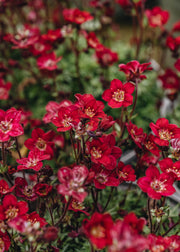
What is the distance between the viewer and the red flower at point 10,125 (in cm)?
66

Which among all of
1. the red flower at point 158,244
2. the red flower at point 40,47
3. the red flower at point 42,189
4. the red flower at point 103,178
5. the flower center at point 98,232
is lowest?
the red flower at point 158,244

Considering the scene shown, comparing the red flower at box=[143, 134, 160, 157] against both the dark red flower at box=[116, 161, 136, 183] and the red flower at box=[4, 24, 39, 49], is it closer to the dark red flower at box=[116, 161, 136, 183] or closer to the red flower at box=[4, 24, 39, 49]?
the dark red flower at box=[116, 161, 136, 183]

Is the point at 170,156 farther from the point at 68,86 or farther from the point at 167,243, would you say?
the point at 68,86

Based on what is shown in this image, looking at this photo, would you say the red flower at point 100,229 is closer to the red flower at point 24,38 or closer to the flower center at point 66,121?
the flower center at point 66,121

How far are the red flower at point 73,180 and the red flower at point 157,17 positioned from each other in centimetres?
95

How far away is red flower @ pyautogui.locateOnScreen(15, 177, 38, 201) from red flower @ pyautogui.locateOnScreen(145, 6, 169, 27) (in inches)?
38.1

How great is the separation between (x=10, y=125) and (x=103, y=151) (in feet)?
0.85

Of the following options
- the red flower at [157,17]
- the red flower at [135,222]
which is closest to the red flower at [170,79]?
the red flower at [157,17]

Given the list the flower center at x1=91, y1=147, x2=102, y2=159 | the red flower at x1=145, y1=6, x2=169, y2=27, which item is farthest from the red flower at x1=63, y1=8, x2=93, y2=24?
the flower center at x1=91, y1=147, x2=102, y2=159

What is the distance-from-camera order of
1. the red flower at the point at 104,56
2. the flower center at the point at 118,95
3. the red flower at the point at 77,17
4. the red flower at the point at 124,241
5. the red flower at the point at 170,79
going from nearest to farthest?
the red flower at the point at 124,241 → the flower center at the point at 118,95 → the red flower at the point at 77,17 → the red flower at the point at 104,56 → the red flower at the point at 170,79

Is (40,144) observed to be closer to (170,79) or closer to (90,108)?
(90,108)

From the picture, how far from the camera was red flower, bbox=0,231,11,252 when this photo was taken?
2.04ft

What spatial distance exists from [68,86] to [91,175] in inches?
42.7

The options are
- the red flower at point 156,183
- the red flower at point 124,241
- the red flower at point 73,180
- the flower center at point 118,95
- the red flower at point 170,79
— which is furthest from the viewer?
the red flower at point 170,79
